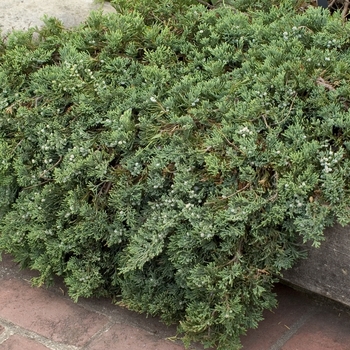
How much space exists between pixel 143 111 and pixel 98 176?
31 cm

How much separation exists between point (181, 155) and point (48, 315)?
0.95 metres

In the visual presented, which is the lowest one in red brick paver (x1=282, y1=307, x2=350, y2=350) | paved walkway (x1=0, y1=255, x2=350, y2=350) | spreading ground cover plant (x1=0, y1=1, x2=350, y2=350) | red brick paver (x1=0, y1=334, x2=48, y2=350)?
red brick paver (x1=0, y1=334, x2=48, y2=350)

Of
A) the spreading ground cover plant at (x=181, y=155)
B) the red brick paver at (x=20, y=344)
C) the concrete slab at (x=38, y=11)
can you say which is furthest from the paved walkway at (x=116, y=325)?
the concrete slab at (x=38, y=11)

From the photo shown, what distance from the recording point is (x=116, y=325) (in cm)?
252

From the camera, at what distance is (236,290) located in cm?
211

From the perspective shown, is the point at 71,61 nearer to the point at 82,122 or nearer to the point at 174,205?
the point at 82,122

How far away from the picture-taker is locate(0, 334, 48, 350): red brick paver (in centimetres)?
241

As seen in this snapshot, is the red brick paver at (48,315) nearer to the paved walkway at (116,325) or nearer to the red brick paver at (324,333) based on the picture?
the paved walkway at (116,325)

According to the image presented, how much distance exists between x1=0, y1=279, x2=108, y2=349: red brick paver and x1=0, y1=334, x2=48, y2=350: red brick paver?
0.05m

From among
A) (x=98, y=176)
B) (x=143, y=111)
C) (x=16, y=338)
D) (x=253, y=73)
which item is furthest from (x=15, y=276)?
(x=253, y=73)

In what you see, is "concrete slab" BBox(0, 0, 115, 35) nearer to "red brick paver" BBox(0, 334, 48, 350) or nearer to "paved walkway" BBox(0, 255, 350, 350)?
"paved walkway" BBox(0, 255, 350, 350)

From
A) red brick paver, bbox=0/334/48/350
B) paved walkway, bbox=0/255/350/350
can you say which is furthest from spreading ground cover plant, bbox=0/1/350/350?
red brick paver, bbox=0/334/48/350

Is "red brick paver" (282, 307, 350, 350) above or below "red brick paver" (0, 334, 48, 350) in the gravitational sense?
above

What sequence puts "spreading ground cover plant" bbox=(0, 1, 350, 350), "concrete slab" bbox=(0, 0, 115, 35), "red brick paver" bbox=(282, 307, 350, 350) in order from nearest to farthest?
1. "spreading ground cover plant" bbox=(0, 1, 350, 350)
2. "red brick paver" bbox=(282, 307, 350, 350)
3. "concrete slab" bbox=(0, 0, 115, 35)
